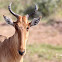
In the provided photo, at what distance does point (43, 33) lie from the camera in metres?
21.4

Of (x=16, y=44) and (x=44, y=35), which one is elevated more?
(x=16, y=44)

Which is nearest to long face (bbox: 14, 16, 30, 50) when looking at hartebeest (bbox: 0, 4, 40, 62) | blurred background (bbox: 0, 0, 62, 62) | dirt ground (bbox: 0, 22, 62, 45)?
hartebeest (bbox: 0, 4, 40, 62)

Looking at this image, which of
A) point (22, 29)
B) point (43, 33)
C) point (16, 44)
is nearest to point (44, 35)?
point (43, 33)

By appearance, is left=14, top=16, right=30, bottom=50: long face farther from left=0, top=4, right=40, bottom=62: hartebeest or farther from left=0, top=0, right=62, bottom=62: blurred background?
left=0, top=0, right=62, bottom=62: blurred background

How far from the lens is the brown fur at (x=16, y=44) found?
22.9ft

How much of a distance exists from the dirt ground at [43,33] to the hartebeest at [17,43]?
10417mm

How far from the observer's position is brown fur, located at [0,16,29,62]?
6.96m

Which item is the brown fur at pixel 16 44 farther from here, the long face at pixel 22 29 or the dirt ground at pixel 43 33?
the dirt ground at pixel 43 33

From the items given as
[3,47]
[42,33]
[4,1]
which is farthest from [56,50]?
[3,47]

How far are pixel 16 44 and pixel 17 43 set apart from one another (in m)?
0.09

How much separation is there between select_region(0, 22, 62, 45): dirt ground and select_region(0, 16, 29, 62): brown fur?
10.4m

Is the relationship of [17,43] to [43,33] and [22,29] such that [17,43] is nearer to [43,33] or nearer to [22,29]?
[22,29]

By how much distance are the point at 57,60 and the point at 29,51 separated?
90.6 inches

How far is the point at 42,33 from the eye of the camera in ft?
70.1
